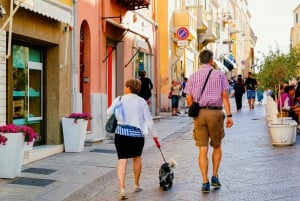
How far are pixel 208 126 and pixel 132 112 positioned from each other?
43.3 inches

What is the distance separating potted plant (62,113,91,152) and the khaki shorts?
4.45 metres

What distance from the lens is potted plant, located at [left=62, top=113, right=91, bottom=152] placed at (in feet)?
37.3

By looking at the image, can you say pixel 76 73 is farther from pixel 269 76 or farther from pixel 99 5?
pixel 269 76

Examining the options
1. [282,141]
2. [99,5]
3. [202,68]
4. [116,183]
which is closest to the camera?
[202,68]

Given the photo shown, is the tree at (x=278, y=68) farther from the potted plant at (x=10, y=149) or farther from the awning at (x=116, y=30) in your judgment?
the potted plant at (x=10, y=149)

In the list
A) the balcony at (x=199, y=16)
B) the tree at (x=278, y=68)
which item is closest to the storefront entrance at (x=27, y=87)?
the tree at (x=278, y=68)

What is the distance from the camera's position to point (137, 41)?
62.0 ft

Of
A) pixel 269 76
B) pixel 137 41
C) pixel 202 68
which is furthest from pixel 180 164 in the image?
pixel 137 41

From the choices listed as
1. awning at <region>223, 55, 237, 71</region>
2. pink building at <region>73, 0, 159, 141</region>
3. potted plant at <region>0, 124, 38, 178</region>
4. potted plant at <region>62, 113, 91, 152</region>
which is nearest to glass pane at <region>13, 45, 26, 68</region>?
potted plant at <region>62, 113, 91, 152</region>

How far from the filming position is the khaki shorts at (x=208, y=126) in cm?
736

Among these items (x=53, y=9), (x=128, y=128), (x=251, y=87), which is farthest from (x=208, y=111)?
(x=251, y=87)

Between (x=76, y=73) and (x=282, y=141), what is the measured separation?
5.06m

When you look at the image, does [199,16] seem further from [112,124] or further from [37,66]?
[112,124]

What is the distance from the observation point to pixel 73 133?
448 inches
